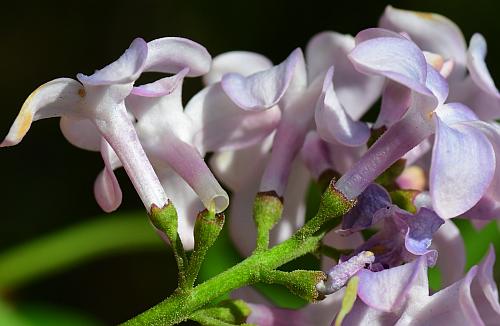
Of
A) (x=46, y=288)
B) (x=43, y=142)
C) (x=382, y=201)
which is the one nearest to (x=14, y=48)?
(x=43, y=142)

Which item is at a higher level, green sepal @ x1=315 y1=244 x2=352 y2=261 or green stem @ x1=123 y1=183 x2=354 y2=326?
green stem @ x1=123 y1=183 x2=354 y2=326

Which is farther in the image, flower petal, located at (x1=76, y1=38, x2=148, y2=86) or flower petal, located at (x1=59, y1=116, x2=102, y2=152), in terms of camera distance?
flower petal, located at (x1=59, y1=116, x2=102, y2=152)

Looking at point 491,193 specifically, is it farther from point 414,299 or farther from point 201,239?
point 201,239

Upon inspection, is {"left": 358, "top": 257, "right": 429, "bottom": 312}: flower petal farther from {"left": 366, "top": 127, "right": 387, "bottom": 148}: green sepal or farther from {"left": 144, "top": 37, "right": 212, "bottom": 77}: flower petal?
{"left": 144, "top": 37, "right": 212, "bottom": 77}: flower petal

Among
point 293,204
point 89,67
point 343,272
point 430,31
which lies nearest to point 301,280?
point 343,272

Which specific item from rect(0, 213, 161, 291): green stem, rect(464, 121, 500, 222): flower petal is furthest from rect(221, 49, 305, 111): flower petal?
rect(0, 213, 161, 291): green stem

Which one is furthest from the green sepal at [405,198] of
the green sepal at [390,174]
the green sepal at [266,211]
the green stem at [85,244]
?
the green stem at [85,244]

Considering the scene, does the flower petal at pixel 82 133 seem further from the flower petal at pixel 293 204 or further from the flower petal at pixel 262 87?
the flower petal at pixel 293 204

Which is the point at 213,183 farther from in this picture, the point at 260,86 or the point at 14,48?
the point at 14,48
